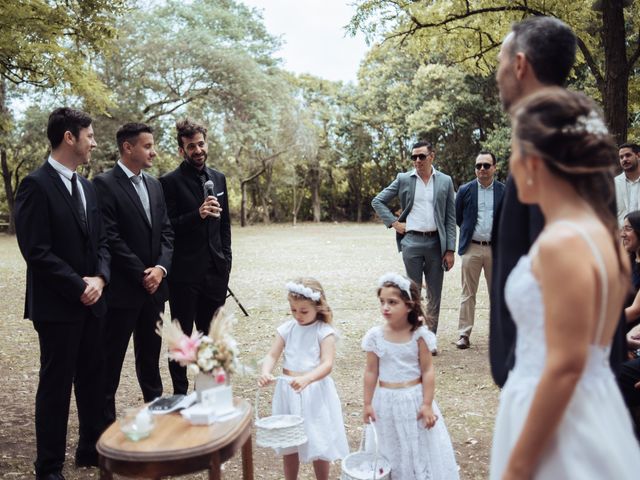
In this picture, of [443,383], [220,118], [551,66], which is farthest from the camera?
[220,118]

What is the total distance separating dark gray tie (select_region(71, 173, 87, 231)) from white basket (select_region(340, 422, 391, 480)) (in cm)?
233

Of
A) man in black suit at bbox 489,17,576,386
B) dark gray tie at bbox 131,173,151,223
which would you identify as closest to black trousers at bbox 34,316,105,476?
dark gray tie at bbox 131,173,151,223

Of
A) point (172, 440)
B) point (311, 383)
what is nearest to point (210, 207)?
point (311, 383)

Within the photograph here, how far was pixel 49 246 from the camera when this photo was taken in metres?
3.87

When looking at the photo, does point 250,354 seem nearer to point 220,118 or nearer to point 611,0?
point 611,0

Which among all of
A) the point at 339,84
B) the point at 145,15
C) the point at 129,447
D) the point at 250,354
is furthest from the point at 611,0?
the point at 339,84

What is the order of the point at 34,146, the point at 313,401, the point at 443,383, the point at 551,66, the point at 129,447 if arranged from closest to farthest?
the point at 551,66
the point at 129,447
the point at 313,401
the point at 443,383
the point at 34,146

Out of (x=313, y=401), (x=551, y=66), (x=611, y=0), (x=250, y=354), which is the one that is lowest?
(x=250, y=354)

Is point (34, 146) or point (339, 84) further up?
point (339, 84)

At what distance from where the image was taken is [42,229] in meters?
3.86

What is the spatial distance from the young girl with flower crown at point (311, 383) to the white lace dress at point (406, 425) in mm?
292

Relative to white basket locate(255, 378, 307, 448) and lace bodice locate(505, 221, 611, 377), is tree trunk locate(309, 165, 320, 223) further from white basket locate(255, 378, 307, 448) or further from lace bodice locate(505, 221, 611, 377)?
lace bodice locate(505, 221, 611, 377)

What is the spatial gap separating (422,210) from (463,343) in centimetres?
173

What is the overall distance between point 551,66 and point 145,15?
2544cm
